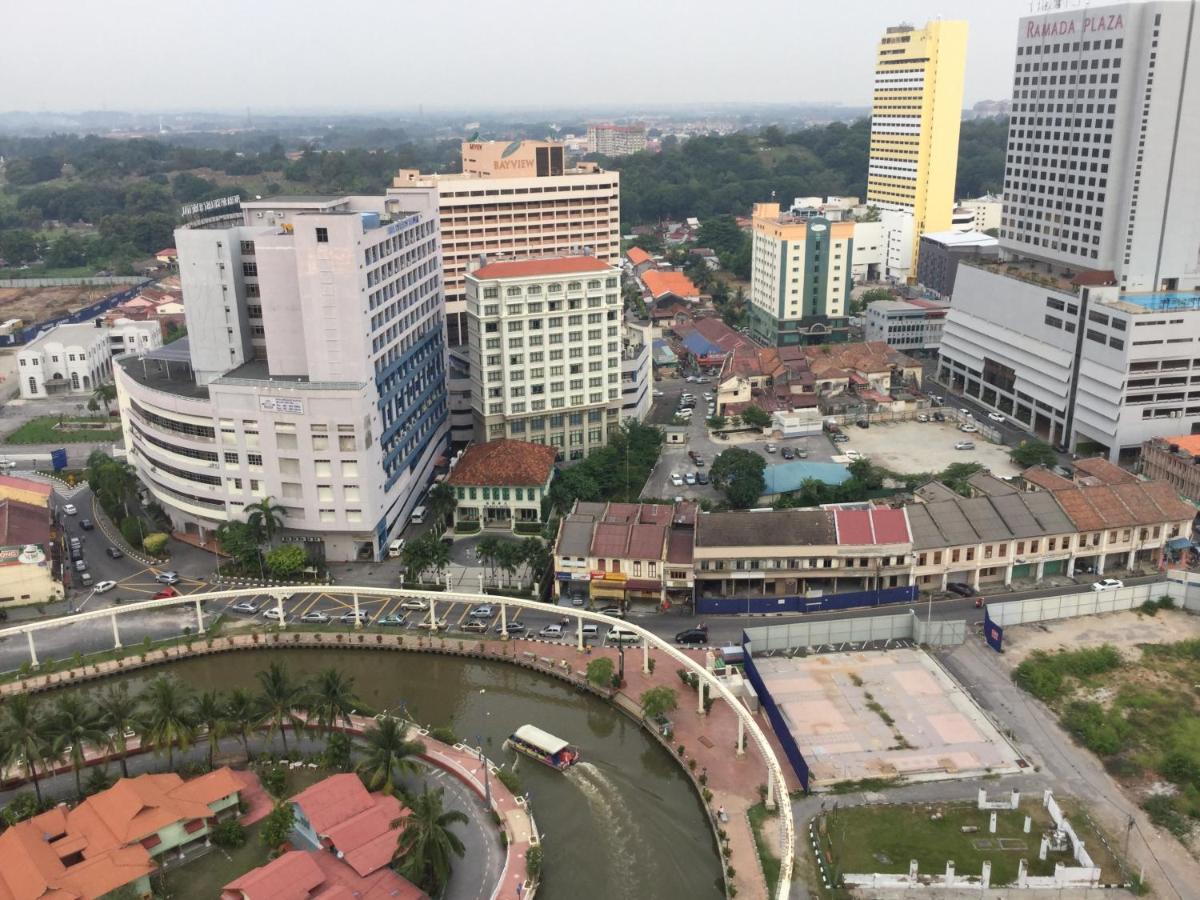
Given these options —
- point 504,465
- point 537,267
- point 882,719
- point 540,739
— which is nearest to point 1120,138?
point 537,267

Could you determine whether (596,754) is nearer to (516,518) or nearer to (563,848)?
(563,848)

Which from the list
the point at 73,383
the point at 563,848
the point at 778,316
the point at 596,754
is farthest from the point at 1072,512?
the point at 73,383

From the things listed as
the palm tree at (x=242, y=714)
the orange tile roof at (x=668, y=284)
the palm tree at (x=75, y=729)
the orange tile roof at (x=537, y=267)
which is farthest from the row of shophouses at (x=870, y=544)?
the orange tile roof at (x=668, y=284)

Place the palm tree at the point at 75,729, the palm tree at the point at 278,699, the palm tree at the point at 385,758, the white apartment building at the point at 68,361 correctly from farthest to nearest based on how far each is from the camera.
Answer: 1. the white apartment building at the point at 68,361
2. the palm tree at the point at 278,699
3. the palm tree at the point at 385,758
4. the palm tree at the point at 75,729

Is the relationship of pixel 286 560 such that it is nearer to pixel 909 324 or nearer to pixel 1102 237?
pixel 1102 237

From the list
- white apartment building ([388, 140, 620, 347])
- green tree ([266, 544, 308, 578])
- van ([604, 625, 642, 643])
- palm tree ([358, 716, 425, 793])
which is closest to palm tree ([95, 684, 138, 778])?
palm tree ([358, 716, 425, 793])

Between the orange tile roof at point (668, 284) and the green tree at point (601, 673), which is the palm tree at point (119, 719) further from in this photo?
the orange tile roof at point (668, 284)

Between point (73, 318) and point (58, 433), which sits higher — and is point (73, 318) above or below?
above

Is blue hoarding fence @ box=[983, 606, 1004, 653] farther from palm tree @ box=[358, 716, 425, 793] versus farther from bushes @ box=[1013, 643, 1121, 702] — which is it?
palm tree @ box=[358, 716, 425, 793]
